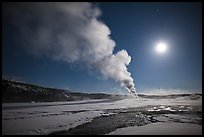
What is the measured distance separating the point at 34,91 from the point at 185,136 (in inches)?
2471

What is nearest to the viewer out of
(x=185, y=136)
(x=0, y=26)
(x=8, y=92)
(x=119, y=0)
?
(x=185, y=136)

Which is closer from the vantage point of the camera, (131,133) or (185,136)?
(185,136)

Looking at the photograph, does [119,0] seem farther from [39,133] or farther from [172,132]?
[39,133]

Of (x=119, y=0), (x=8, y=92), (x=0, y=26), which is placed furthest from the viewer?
(x=8, y=92)

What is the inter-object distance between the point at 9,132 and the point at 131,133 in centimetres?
548

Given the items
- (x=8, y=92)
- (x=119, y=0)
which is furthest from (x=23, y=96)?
(x=119, y=0)

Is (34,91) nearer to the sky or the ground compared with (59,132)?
nearer to the sky

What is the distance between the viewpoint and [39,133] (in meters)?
7.58

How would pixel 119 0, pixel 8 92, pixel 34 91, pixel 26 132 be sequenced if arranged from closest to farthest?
1. pixel 26 132
2. pixel 119 0
3. pixel 8 92
4. pixel 34 91

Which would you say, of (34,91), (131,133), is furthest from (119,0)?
(34,91)

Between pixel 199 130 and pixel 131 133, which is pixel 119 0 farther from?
pixel 199 130

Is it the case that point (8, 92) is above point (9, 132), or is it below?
above

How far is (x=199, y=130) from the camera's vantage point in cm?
813

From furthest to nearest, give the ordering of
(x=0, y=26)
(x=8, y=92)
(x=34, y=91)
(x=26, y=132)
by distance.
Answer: (x=34, y=91)
(x=8, y=92)
(x=0, y=26)
(x=26, y=132)
